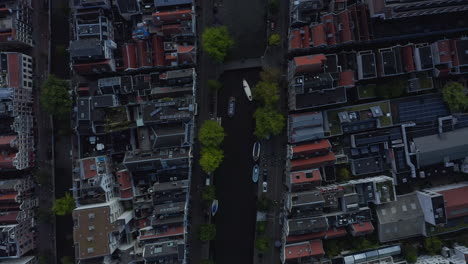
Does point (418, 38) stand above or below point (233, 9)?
below

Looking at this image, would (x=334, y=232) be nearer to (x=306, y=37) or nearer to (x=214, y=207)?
(x=214, y=207)

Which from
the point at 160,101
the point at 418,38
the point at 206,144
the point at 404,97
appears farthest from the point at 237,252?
the point at 418,38

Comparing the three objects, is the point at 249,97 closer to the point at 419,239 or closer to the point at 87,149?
the point at 87,149

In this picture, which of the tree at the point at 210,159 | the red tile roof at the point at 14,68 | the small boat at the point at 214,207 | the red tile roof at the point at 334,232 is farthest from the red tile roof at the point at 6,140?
the red tile roof at the point at 334,232

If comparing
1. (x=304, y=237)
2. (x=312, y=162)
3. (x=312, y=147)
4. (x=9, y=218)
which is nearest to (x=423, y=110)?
(x=312, y=147)

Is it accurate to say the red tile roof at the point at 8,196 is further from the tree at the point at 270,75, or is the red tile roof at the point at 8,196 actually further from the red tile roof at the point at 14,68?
the tree at the point at 270,75
